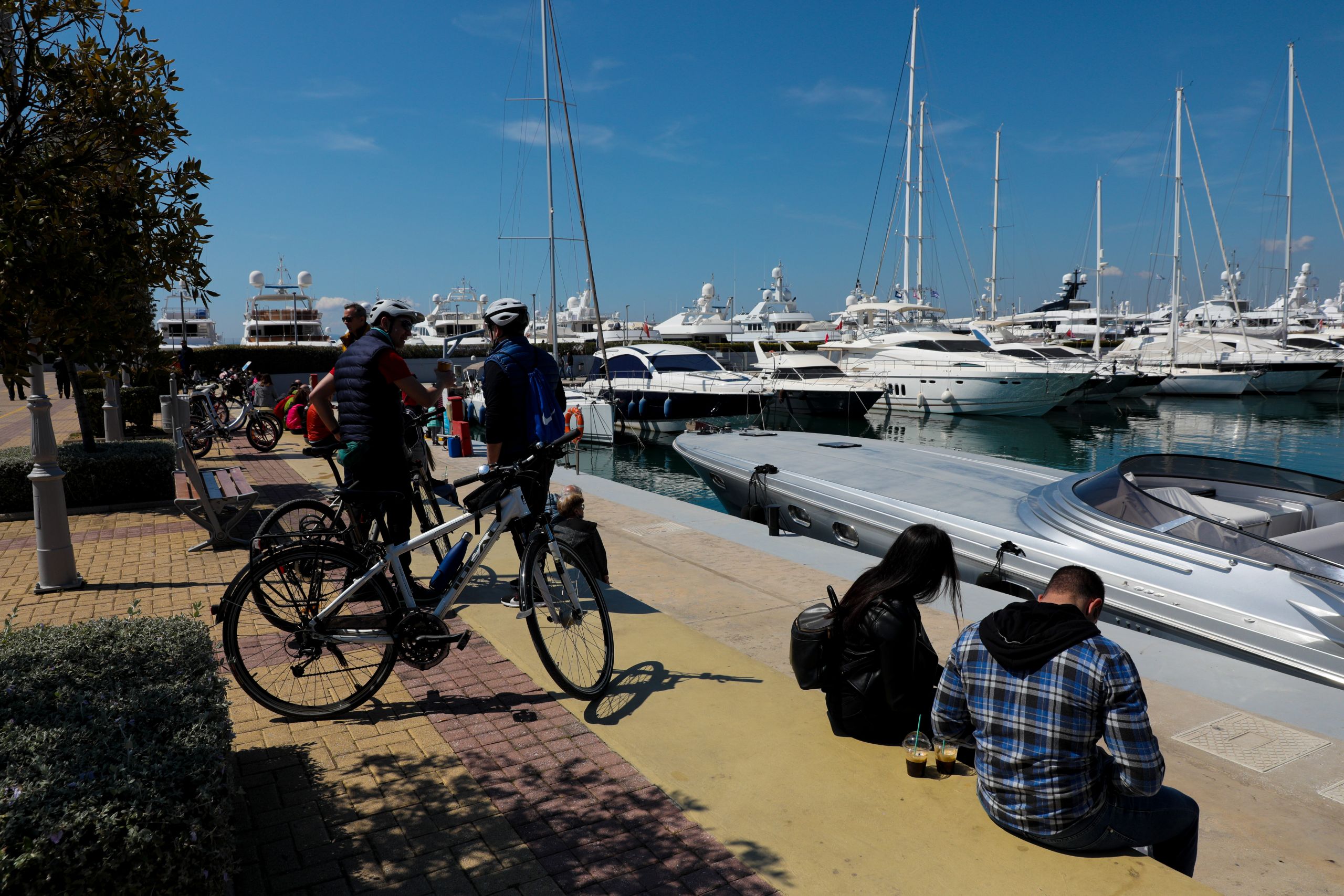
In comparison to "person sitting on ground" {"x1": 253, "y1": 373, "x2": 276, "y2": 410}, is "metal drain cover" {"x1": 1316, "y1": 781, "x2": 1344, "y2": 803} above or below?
below

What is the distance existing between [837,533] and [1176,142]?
47980 millimetres

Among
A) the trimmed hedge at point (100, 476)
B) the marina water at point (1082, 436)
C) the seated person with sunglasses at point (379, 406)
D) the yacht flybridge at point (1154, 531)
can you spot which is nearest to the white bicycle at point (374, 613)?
the seated person with sunglasses at point (379, 406)

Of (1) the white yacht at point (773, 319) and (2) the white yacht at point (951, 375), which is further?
(1) the white yacht at point (773, 319)

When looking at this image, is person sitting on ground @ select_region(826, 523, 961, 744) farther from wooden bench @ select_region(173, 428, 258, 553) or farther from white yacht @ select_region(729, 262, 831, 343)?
white yacht @ select_region(729, 262, 831, 343)

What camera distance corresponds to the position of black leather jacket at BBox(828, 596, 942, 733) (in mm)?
3604

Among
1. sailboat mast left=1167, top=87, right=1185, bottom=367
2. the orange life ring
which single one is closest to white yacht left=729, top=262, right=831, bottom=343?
sailboat mast left=1167, top=87, right=1185, bottom=367

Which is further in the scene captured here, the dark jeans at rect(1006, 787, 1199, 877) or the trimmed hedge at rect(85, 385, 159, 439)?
the trimmed hedge at rect(85, 385, 159, 439)

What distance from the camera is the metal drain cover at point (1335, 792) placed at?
370cm

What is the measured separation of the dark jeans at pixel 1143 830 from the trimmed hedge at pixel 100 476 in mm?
9718

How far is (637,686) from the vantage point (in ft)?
15.3

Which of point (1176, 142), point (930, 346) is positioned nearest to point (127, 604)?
point (930, 346)

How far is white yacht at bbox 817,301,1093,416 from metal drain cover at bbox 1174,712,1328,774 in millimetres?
30964

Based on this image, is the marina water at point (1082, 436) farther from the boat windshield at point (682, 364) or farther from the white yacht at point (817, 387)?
the boat windshield at point (682, 364)

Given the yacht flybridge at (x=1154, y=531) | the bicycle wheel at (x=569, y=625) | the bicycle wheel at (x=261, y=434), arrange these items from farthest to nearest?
the bicycle wheel at (x=261, y=434) → the yacht flybridge at (x=1154, y=531) → the bicycle wheel at (x=569, y=625)
